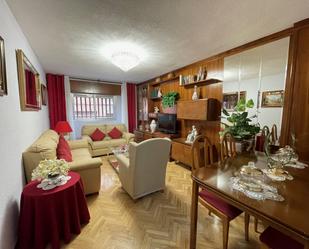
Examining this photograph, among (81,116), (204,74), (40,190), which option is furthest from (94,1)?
(81,116)

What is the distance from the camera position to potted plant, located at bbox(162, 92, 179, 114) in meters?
4.11

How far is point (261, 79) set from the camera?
7.92 ft

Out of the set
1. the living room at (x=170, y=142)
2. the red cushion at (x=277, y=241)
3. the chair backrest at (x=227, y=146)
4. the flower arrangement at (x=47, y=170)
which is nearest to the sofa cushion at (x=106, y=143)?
the living room at (x=170, y=142)

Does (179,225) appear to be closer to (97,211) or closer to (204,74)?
(97,211)

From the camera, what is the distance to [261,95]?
2.42 metres

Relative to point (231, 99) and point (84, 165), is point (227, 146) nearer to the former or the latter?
point (231, 99)

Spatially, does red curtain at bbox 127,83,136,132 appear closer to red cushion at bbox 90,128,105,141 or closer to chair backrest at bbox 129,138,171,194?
red cushion at bbox 90,128,105,141

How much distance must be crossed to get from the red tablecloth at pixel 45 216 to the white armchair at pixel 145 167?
76 cm

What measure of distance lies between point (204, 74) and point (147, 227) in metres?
2.90

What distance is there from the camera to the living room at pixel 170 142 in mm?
1309

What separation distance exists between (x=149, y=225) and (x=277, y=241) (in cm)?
125

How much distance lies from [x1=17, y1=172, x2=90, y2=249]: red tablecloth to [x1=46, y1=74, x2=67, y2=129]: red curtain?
137 inches

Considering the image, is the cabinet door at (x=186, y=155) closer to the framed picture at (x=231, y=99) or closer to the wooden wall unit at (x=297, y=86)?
the framed picture at (x=231, y=99)

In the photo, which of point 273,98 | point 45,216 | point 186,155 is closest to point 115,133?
point 186,155
